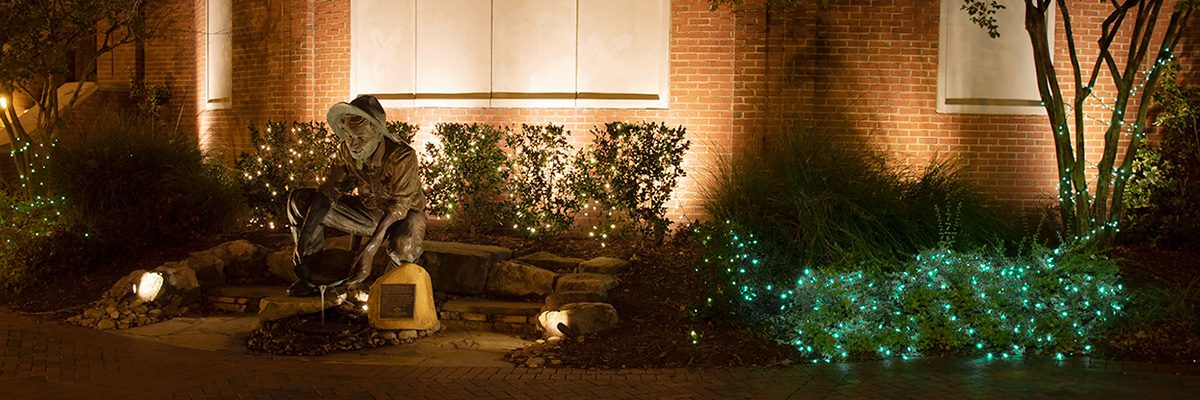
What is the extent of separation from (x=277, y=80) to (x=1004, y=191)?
9.76 metres

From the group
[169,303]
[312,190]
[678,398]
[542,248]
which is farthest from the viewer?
[542,248]

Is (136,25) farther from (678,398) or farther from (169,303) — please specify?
(678,398)

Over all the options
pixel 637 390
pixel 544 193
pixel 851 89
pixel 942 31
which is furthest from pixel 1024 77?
pixel 637 390

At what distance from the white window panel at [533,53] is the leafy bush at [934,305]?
4.85m

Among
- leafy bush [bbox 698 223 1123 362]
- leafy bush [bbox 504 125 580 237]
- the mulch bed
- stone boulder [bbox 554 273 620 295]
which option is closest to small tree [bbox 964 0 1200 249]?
the mulch bed

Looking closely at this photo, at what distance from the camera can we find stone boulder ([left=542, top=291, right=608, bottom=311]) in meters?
9.02

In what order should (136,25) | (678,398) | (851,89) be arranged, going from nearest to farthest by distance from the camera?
(678,398)
(851,89)
(136,25)

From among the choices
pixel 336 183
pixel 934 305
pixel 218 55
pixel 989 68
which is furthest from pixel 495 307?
pixel 218 55

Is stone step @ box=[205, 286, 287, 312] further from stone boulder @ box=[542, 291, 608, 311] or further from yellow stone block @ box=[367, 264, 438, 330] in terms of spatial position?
stone boulder @ box=[542, 291, 608, 311]

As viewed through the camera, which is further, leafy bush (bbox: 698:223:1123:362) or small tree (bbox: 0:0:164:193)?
small tree (bbox: 0:0:164:193)

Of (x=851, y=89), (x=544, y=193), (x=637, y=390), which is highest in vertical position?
(x=851, y=89)

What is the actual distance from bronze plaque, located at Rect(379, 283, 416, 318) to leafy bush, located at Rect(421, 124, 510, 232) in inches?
131

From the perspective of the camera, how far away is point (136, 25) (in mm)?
13516

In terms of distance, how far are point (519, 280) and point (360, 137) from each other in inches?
84.7
